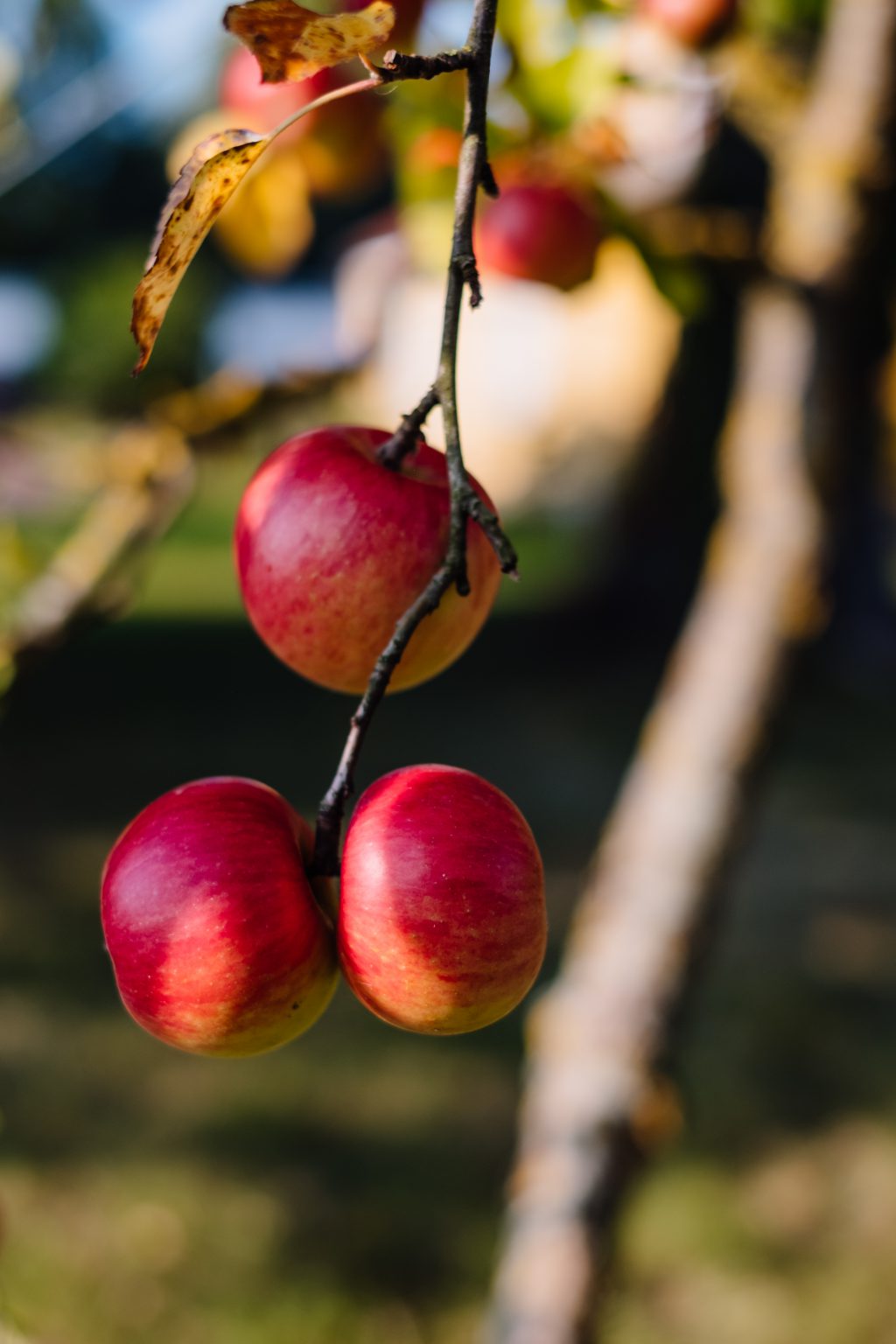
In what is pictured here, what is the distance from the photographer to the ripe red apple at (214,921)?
535mm

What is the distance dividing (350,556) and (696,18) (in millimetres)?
827

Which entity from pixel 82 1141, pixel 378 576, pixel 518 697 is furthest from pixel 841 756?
pixel 378 576

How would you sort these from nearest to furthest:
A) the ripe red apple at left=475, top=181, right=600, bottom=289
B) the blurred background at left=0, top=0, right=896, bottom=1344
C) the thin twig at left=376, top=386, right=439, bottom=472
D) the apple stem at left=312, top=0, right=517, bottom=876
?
1. the apple stem at left=312, top=0, right=517, bottom=876
2. the thin twig at left=376, top=386, right=439, bottom=472
3. the ripe red apple at left=475, top=181, right=600, bottom=289
4. the blurred background at left=0, top=0, right=896, bottom=1344

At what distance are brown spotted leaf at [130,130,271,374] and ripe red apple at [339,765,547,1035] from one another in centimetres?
20

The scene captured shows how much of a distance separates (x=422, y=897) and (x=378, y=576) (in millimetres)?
161

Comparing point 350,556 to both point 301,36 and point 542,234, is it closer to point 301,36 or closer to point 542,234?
point 301,36

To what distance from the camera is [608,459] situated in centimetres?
854

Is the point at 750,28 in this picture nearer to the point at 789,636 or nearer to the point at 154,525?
the point at 789,636

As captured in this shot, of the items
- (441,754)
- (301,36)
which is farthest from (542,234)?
(441,754)

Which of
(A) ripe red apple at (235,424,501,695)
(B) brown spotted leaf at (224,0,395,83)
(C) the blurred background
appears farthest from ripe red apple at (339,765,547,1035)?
(C) the blurred background

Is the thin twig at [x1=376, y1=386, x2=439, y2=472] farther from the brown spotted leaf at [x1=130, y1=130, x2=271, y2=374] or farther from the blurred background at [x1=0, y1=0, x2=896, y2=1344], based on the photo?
the blurred background at [x1=0, y1=0, x2=896, y2=1344]

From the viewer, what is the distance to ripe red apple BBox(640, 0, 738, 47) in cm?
118

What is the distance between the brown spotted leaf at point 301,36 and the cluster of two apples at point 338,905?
197 mm

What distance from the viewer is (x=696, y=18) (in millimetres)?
1188
